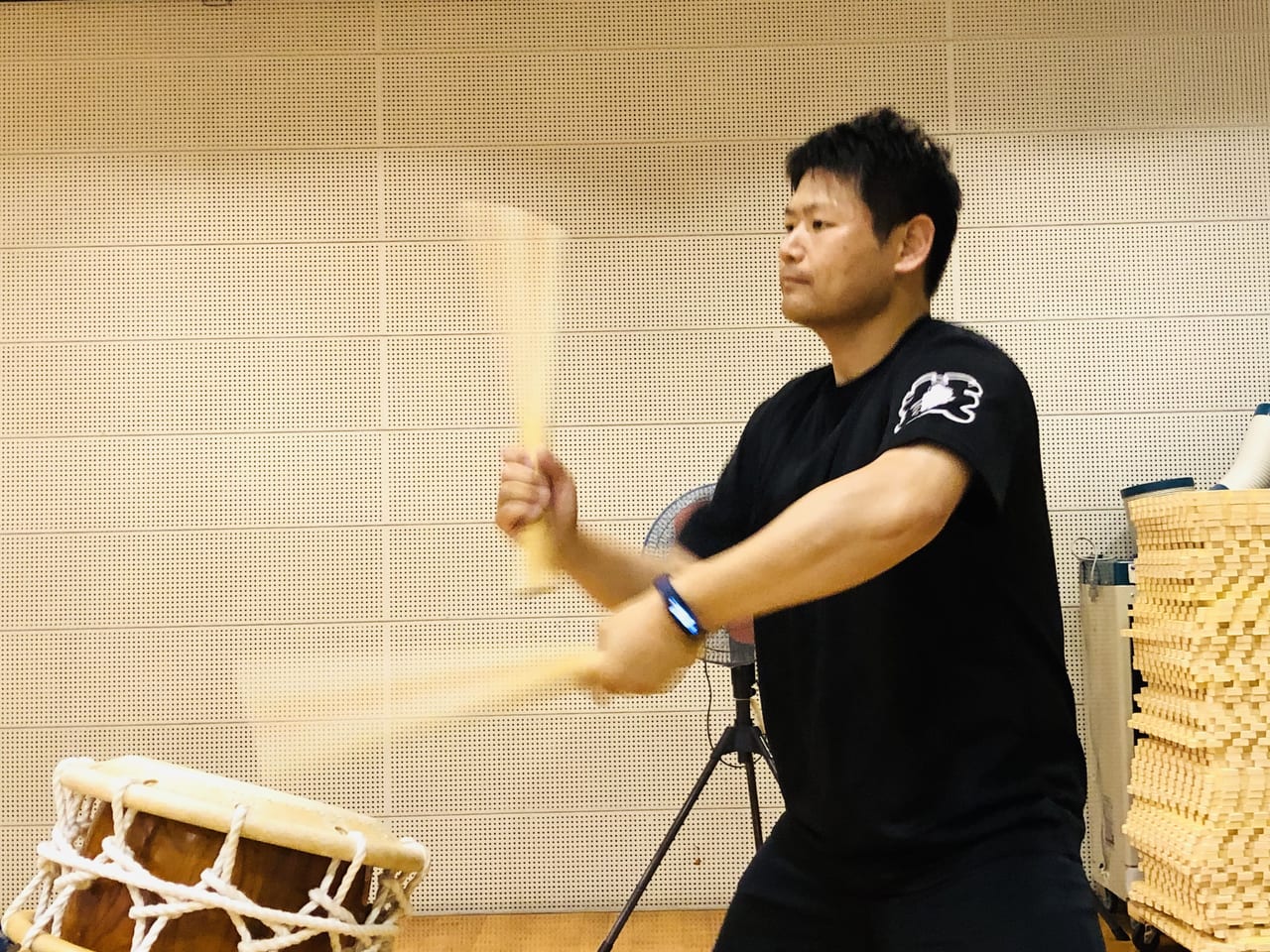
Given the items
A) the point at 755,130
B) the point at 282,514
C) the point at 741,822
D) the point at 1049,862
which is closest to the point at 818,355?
the point at 755,130

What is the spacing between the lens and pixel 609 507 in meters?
4.20

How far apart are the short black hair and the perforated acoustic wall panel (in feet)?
7.69

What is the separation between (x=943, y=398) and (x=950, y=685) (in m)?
0.39

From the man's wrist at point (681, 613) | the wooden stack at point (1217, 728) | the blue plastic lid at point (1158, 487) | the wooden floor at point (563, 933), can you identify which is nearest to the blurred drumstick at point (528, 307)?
the man's wrist at point (681, 613)

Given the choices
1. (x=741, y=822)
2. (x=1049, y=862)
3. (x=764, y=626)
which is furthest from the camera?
(x=741, y=822)

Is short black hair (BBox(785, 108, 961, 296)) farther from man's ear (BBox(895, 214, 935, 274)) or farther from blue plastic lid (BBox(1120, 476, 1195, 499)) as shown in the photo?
blue plastic lid (BBox(1120, 476, 1195, 499))

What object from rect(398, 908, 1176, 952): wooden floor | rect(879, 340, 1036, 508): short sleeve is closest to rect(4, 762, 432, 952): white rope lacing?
rect(879, 340, 1036, 508): short sleeve

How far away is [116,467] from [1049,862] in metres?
3.59

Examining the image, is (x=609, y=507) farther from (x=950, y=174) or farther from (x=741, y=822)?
(x=950, y=174)

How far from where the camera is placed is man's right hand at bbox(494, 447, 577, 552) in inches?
72.1

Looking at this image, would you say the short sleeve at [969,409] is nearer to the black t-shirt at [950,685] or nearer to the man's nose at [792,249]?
the black t-shirt at [950,685]

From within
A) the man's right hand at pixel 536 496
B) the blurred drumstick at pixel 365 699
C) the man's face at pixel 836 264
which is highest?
the man's face at pixel 836 264

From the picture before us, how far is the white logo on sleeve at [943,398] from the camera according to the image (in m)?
1.41

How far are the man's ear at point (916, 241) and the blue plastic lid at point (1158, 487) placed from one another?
2.13 m
